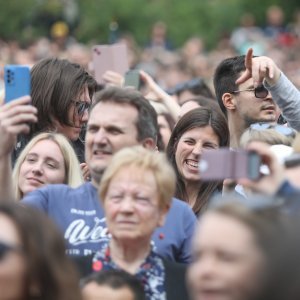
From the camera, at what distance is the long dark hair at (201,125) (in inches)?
333

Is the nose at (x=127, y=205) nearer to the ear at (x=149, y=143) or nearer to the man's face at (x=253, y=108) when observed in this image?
the ear at (x=149, y=143)

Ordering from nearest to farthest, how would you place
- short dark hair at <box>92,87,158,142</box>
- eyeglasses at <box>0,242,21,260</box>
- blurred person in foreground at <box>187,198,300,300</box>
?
blurred person in foreground at <box>187,198,300,300</box> < eyeglasses at <box>0,242,21,260</box> < short dark hair at <box>92,87,158,142</box>

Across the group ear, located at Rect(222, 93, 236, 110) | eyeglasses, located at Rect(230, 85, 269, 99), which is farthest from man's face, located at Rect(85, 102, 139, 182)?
ear, located at Rect(222, 93, 236, 110)

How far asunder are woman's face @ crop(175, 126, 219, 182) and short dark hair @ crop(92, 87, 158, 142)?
4.38 feet

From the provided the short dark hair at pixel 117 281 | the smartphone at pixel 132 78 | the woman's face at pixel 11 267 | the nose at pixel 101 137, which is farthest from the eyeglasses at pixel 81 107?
the woman's face at pixel 11 267

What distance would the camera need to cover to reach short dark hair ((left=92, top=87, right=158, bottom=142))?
707 cm

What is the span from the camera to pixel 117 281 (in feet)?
19.1

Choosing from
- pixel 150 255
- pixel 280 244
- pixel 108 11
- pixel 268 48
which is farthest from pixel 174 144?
pixel 108 11

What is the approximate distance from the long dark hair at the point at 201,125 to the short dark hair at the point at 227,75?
600 millimetres

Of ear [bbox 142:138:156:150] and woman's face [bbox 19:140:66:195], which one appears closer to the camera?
ear [bbox 142:138:156:150]

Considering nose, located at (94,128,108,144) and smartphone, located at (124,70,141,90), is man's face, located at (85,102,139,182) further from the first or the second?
smartphone, located at (124,70,141,90)

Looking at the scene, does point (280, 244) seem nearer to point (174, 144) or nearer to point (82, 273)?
point (82, 273)

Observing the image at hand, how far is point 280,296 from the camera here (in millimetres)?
4781

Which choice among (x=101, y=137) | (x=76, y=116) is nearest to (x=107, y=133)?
(x=101, y=137)
